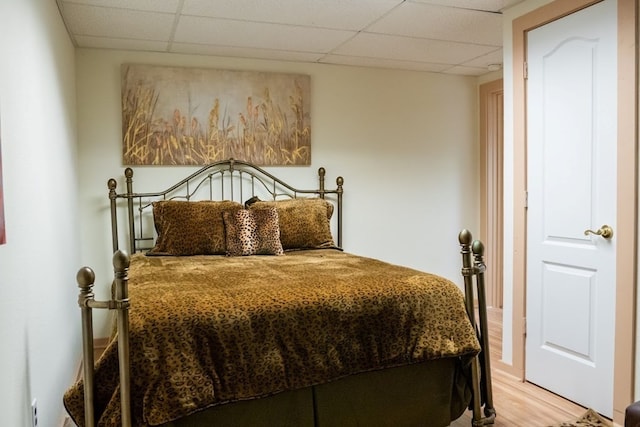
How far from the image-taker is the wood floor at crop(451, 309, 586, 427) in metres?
2.51

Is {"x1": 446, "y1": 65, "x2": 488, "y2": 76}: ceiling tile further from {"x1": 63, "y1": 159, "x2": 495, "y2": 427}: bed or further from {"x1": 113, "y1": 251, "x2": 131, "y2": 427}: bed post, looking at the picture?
{"x1": 113, "y1": 251, "x2": 131, "y2": 427}: bed post

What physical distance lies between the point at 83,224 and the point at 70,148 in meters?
0.67

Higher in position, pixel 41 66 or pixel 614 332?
pixel 41 66

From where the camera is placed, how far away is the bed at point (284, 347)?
1707mm

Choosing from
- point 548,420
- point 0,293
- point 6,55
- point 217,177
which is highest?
point 6,55

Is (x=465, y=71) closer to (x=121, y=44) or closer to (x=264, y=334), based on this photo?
(x=121, y=44)

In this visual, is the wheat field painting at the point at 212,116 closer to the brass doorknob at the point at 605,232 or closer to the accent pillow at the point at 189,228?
the accent pillow at the point at 189,228

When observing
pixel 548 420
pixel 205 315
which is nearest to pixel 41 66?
pixel 205 315

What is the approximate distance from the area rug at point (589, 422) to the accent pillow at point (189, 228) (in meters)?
2.22

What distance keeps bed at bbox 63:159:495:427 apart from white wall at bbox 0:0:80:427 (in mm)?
225

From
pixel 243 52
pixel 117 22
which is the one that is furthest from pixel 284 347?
pixel 243 52

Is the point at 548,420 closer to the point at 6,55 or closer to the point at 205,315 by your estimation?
the point at 205,315

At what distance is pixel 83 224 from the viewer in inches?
145

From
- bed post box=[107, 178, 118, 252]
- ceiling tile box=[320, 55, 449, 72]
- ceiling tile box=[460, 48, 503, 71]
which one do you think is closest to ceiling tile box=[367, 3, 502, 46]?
ceiling tile box=[460, 48, 503, 71]
